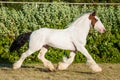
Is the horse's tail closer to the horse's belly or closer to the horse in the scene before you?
the horse

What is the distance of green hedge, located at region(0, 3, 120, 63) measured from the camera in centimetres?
1297

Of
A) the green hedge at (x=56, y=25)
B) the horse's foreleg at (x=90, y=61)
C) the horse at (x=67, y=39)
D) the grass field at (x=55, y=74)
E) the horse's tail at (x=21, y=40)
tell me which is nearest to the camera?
the grass field at (x=55, y=74)

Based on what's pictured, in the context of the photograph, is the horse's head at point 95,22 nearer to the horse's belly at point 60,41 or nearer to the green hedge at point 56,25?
the horse's belly at point 60,41

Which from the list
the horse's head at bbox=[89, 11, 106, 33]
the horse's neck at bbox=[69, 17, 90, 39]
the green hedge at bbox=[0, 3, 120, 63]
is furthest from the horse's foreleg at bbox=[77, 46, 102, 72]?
the green hedge at bbox=[0, 3, 120, 63]

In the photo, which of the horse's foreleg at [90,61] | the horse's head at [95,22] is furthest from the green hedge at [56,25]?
the horse's foreleg at [90,61]

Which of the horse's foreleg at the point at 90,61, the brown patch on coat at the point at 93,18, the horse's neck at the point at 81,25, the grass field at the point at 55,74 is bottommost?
the grass field at the point at 55,74

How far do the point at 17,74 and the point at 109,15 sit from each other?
460 cm

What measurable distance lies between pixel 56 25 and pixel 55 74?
3365 mm

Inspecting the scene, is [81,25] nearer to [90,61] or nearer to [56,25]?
[90,61]

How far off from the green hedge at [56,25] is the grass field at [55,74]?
1363 mm

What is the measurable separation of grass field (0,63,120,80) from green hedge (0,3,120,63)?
1363 mm

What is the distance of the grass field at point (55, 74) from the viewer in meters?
10.0

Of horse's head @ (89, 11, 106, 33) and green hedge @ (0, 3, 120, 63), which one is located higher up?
horse's head @ (89, 11, 106, 33)

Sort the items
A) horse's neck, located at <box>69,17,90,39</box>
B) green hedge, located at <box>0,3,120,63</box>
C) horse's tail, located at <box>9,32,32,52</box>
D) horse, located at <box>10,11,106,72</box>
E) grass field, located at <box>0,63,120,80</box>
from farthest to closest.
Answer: green hedge, located at <box>0,3,120,63</box> < horse's tail, located at <box>9,32,32,52</box> < horse's neck, located at <box>69,17,90,39</box> < horse, located at <box>10,11,106,72</box> < grass field, located at <box>0,63,120,80</box>
